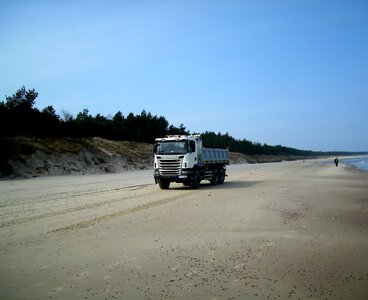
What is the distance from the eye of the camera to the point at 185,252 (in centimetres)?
819

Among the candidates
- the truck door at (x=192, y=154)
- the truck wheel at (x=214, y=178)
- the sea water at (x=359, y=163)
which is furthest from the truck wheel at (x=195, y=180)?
the sea water at (x=359, y=163)

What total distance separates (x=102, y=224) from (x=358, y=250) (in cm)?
731

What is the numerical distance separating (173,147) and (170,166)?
1.25 m

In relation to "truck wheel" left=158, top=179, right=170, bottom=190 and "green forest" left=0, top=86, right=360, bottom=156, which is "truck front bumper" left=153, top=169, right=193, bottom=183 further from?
"green forest" left=0, top=86, right=360, bottom=156

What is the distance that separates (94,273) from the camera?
6.79m

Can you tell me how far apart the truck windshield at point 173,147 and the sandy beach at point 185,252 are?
845 cm

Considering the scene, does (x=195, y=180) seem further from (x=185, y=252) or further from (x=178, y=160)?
(x=185, y=252)

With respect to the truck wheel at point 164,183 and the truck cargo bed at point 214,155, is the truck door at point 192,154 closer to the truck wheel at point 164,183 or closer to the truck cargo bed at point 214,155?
the truck cargo bed at point 214,155

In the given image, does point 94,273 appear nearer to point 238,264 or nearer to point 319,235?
point 238,264


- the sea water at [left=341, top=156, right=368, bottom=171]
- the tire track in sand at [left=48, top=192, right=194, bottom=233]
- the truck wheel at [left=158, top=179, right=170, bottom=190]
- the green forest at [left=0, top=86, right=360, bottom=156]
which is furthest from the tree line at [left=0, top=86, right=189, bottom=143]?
the sea water at [left=341, top=156, right=368, bottom=171]

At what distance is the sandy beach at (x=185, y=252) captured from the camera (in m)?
6.00

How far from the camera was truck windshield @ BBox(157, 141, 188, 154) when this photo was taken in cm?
2305

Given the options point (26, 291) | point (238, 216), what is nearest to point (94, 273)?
point (26, 291)

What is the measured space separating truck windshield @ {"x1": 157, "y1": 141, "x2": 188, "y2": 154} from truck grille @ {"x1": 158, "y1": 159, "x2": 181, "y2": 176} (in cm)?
59
